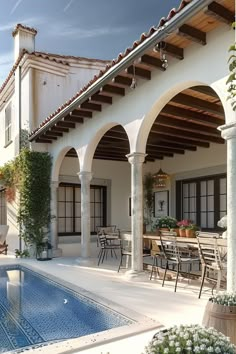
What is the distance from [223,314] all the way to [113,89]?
5874 mm

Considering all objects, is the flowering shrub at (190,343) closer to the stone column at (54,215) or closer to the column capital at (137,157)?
the column capital at (137,157)

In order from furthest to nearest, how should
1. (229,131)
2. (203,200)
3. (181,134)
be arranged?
(203,200) → (181,134) → (229,131)

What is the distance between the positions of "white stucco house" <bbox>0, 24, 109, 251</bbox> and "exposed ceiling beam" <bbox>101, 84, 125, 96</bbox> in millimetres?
5746

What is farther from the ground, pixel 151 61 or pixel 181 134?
pixel 151 61

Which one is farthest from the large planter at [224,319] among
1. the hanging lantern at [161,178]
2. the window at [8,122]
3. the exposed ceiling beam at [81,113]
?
the window at [8,122]

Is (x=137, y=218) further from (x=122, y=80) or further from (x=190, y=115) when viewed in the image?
(x=122, y=80)

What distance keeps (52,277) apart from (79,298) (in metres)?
2.03

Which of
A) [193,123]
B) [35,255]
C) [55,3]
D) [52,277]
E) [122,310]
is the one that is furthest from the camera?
[35,255]

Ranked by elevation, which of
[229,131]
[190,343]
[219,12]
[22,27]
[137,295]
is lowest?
[137,295]

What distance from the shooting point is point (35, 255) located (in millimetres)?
12602

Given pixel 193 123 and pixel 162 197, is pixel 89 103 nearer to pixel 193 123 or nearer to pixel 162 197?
pixel 193 123

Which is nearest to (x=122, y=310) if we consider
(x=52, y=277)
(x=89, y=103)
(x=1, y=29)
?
(x=52, y=277)

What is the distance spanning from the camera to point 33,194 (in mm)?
12516

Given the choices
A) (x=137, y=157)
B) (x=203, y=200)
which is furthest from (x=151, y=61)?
(x=203, y=200)
